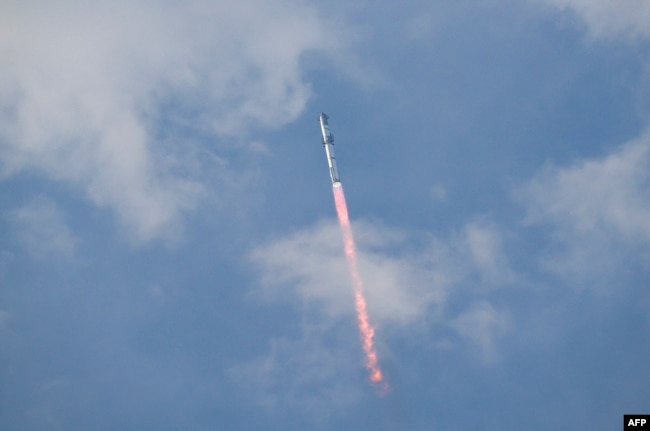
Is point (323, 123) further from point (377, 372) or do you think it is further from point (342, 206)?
point (377, 372)

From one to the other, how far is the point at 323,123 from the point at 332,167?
29.3ft

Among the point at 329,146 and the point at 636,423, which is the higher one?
the point at 329,146

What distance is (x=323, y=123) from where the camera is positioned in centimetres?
19212

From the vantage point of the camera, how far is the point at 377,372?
198 meters

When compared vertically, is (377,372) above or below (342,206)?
below

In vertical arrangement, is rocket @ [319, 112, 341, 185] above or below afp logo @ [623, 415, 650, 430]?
above

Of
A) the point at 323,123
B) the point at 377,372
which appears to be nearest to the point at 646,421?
the point at 377,372

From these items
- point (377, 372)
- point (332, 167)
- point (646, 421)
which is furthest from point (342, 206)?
point (646, 421)

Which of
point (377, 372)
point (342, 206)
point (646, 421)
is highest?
point (342, 206)

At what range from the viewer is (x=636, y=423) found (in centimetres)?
15300

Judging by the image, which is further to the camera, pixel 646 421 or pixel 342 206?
pixel 342 206

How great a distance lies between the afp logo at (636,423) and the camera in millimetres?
152000

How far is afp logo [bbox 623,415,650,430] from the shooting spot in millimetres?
152000

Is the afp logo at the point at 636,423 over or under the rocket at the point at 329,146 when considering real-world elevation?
under
